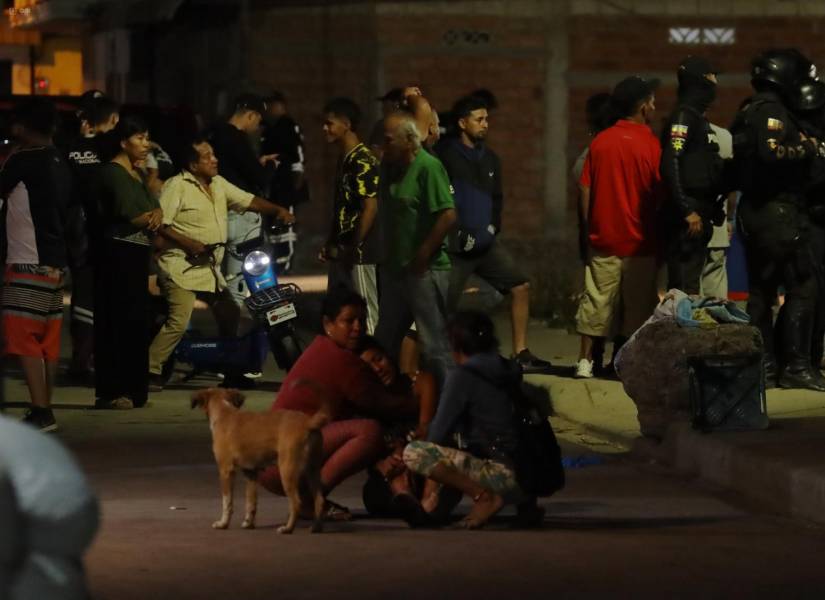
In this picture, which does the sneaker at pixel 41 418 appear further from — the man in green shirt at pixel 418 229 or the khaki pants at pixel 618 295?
the khaki pants at pixel 618 295

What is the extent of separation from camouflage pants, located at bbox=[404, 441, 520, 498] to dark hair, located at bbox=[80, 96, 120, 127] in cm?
669

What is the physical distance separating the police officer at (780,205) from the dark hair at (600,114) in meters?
1.27

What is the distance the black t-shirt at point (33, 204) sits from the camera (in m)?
11.8

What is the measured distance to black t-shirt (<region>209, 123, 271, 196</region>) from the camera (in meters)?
15.0

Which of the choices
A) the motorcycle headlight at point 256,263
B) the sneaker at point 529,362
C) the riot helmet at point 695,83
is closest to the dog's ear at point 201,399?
the riot helmet at point 695,83

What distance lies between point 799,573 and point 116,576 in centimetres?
236

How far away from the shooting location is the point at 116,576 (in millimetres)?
7344

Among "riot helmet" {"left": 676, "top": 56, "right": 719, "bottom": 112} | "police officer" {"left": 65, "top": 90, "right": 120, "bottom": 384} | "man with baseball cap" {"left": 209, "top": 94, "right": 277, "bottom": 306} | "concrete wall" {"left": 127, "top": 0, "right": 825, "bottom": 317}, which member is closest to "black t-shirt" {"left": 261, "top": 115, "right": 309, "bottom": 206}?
"concrete wall" {"left": 127, "top": 0, "right": 825, "bottom": 317}

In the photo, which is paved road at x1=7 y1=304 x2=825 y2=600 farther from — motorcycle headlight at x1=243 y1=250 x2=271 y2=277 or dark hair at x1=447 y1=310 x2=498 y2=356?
motorcycle headlight at x1=243 y1=250 x2=271 y2=277

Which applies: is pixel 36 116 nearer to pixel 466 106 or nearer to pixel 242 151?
pixel 466 106

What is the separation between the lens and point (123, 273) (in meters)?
13.0

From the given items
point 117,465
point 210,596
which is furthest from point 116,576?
point 117,465

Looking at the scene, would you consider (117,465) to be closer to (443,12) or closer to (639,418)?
(639,418)

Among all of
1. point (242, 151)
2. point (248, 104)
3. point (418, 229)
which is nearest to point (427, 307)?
point (418, 229)
